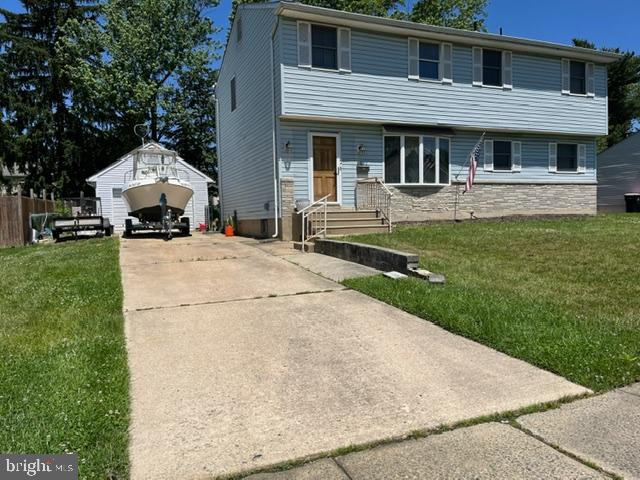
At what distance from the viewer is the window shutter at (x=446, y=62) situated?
50.2ft

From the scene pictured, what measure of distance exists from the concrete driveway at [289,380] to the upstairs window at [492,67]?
500 inches

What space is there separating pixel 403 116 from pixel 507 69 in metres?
4.55

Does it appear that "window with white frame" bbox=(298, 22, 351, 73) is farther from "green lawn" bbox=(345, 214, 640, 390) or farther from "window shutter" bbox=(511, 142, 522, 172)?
"window shutter" bbox=(511, 142, 522, 172)

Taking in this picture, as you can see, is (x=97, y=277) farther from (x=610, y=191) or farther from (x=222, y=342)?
(x=610, y=191)

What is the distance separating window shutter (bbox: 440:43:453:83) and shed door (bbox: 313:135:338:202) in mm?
4379

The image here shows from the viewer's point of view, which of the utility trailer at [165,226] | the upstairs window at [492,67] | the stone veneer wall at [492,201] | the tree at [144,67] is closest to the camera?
the stone veneer wall at [492,201]

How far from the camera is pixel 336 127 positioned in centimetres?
1415

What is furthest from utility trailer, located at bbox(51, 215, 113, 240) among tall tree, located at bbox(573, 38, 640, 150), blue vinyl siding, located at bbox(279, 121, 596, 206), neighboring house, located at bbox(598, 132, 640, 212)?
tall tree, located at bbox(573, 38, 640, 150)

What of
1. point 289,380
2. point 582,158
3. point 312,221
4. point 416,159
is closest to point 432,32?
point 416,159

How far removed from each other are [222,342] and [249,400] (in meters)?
1.30

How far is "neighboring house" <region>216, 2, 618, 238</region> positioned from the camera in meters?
13.6

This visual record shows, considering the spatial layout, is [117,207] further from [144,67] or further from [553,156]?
[553,156]

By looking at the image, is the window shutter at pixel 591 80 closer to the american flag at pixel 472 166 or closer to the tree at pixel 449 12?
the american flag at pixel 472 166

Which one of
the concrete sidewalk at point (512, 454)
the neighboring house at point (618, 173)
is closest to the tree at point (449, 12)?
the neighboring house at point (618, 173)
